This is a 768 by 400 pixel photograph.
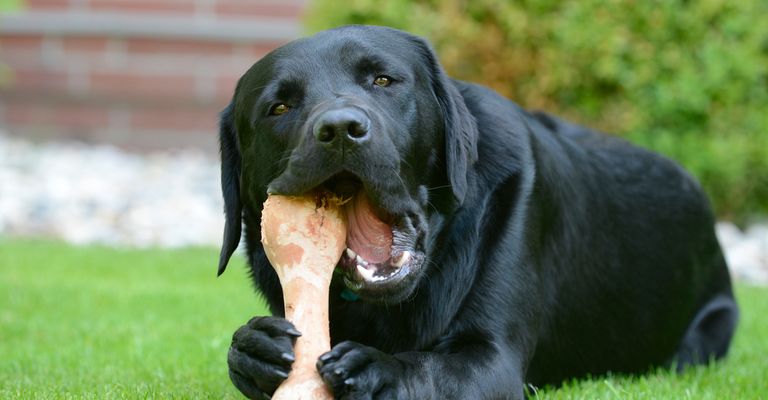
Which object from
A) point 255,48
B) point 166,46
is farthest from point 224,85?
point 166,46

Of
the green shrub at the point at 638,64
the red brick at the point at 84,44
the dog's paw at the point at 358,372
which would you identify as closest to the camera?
the dog's paw at the point at 358,372

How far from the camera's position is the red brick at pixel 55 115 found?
12.2m

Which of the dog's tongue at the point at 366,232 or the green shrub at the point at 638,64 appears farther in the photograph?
the green shrub at the point at 638,64

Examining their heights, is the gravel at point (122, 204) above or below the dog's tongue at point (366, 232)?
below

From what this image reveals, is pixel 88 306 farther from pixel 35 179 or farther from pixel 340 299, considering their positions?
pixel 35 179

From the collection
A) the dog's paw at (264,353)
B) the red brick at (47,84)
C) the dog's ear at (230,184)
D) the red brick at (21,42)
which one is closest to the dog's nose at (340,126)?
the dog's paw at (264,353)

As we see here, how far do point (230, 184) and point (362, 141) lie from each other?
0.87 meters

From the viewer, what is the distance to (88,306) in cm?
577

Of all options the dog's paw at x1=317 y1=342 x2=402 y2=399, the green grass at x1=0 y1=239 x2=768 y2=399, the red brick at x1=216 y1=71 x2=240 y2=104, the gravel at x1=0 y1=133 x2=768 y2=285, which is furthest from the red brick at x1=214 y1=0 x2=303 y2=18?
the dog's paw at x1=317 y1=342 x2=402 y2=399

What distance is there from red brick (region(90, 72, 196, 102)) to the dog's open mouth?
9.45m

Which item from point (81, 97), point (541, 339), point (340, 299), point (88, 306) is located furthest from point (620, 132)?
point (81, 97)

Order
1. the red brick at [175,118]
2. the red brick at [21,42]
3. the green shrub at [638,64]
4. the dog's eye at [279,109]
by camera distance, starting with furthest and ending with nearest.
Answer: the red brick at [21,42] < the red brick at [175,118] < the green shrub at [638,64] < the dog's eye at [279,109]

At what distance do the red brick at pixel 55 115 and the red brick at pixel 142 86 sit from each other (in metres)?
0.28

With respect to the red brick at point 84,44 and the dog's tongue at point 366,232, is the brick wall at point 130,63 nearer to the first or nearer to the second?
the red brick at point 84,44
